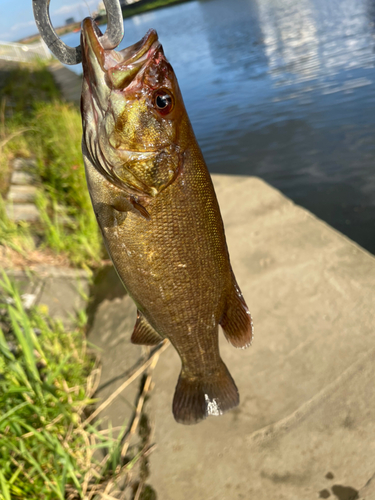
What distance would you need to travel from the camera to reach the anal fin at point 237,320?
1.55 meters

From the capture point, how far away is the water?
6.89 meters

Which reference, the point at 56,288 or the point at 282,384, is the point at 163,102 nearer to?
the point at 282,384

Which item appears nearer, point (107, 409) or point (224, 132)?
point (107, 409)

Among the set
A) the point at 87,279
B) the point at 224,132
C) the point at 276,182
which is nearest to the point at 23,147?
the point at 87,279

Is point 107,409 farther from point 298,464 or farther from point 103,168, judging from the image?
point 103,168

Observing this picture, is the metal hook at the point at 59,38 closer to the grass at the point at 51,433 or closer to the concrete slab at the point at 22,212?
the grass at the point at 51,433

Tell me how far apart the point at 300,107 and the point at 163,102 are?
1030cm

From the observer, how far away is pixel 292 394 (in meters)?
2.91

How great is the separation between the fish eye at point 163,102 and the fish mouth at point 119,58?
10 centimetres

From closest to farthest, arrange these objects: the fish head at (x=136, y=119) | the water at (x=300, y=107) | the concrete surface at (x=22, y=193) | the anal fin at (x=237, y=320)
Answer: the fish head at (x=136, y=119)
the anal fin at (x=237, y=320)
the concrete surface at (x=22, y=193)
the water at (x=300, y=107)

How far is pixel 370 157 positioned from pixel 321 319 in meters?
5.21

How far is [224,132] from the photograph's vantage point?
10.6 metres

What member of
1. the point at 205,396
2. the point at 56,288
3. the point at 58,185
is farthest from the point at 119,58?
the point at 58,185

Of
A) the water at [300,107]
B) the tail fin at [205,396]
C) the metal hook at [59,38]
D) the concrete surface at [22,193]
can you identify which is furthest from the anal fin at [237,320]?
the concrete surface at [22,193]
